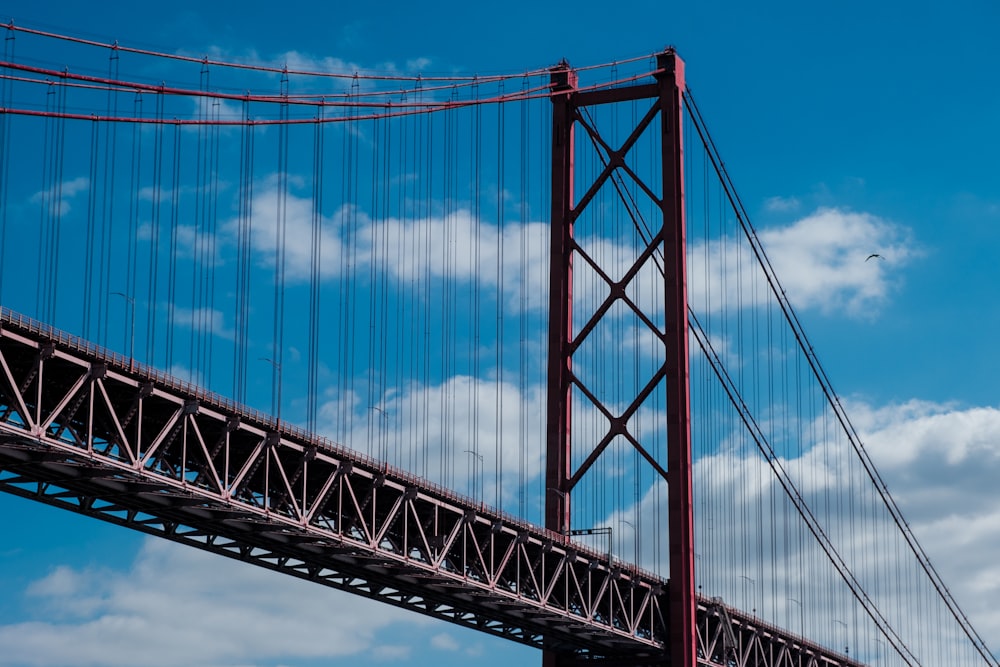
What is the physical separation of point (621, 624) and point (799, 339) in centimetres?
2650

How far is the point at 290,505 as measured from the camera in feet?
192

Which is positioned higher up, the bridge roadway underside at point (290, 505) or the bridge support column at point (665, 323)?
the bridge support column at point (665, 323)

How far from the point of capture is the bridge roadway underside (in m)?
49.7

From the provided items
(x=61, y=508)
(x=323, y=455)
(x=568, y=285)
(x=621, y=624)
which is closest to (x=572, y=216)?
(x=568, y=285)

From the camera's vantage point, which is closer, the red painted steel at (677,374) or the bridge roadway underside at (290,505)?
the bridge roadway underside at (290,505)

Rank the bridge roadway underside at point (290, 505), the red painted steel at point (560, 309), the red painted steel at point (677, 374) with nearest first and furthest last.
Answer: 1. the bridge roadway underside at point (290, 505)
2. the red painted steel at point (677, 374)
3. the red painted steel at point (560, 309)

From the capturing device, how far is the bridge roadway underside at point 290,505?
49.7 metres

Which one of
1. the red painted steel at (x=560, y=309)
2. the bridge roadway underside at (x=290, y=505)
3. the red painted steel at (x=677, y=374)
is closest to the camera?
the bridge roadway underside at (x=290, y=505)

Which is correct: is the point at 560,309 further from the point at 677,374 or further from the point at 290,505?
the point at 290,505

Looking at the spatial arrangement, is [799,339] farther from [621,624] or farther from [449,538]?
[449,538]

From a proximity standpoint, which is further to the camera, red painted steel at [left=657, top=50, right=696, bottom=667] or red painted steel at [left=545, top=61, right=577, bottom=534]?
red painted steel at [left=545, top=61, right=577, bottom=534]

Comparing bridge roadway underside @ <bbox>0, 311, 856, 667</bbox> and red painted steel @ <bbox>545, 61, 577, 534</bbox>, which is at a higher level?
red painted steel @ <bbox>545, 61, 577, 534</bbox>

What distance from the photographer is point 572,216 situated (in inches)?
3403

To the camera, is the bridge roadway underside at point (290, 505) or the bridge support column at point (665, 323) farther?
the bridge support column at point (665, 323)
